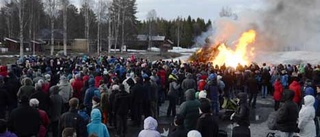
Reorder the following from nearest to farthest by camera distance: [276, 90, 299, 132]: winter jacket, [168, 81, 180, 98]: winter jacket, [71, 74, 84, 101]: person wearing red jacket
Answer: [276, 90, 299, 132]: winter jacket < [71, 74, 84, 101]: person wearing red jacket < [168, 81, 180, 98]: winter jacket

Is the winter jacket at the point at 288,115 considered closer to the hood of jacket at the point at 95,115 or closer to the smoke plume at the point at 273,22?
the hood of jacket at the point at 95,115

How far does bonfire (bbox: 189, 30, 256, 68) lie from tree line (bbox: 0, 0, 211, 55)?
2268 centimetres

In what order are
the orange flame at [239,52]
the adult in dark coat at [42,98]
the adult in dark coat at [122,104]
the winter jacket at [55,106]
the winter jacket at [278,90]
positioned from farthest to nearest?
the orange flame at [239,52], the winter jacket at [278,90], the adult in dark coat at [122,104], the winter jacket at [55,106], the adult in dark coat at [42,98]

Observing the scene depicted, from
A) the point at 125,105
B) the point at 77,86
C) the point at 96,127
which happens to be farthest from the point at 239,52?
the point at 96,127

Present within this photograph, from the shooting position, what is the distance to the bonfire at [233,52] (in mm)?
30253

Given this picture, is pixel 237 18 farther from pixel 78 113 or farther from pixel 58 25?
pixel 58 25

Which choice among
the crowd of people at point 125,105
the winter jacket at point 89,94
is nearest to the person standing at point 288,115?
the crowd of people at point 125,105

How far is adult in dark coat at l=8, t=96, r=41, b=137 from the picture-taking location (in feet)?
26.9

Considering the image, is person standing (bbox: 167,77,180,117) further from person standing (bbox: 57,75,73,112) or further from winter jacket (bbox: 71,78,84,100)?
person standing (bbox: 57,75,73,112)

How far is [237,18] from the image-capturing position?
34.6m

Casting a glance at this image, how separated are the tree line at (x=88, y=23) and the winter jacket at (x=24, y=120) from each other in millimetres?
38816

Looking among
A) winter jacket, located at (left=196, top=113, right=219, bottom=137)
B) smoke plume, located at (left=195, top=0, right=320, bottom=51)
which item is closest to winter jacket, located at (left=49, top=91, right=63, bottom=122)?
winter jacket, located at (left=196, top=113, right=219, bottom=137)

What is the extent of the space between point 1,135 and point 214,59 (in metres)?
25.7

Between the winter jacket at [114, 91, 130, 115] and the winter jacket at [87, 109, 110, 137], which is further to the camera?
the winter jacket at [114, 91, 130, 115]
